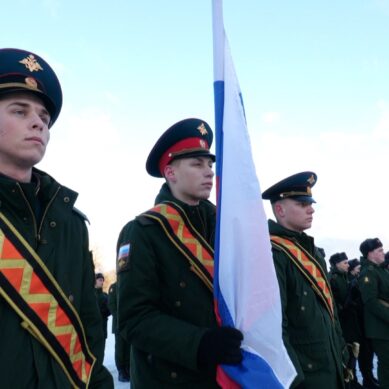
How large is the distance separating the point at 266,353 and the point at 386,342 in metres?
5.33

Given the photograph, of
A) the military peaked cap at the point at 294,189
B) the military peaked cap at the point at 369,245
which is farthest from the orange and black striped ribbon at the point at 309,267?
the military peaked cap at the point at 369,245

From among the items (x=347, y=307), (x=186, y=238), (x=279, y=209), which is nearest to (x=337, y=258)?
(x=347, y=307)

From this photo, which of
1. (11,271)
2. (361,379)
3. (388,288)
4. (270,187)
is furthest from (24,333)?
(361,379)

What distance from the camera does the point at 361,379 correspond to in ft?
25.9

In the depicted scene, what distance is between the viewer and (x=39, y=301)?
5.32 ft

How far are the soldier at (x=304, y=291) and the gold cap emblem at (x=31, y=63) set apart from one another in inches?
81.7

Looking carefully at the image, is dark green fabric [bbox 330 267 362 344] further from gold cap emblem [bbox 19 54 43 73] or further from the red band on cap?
gold cap emblem [bbox 19 54 43 73]

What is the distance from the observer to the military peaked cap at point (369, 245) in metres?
7.05

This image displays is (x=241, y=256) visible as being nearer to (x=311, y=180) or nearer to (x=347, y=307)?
(x=311, y=180)

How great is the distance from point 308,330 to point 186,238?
1297 mm

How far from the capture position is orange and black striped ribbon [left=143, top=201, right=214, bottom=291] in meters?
2.38

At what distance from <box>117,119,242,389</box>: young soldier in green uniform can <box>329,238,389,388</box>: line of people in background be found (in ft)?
12.6

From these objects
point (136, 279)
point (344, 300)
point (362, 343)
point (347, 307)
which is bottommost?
point (362, 343)

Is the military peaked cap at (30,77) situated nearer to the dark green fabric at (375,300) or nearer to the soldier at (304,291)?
the soldier at (304,291)
